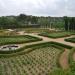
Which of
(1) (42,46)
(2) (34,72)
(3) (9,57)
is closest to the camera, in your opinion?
(2) (34,72)

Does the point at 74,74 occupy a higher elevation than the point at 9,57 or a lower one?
higher

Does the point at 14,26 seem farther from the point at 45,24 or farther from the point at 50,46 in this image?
the point at 50,46

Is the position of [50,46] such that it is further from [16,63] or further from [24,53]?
[16,63]

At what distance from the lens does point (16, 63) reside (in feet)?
44.4

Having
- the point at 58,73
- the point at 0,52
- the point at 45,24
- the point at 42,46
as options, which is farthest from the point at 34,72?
the point at 45,24

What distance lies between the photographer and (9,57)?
1566 cm

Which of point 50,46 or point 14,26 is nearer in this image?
point 50,46

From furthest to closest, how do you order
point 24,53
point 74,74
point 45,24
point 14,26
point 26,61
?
point 45,24 < point 14,26 < point 24,53 < point 26,61 < point 74,74

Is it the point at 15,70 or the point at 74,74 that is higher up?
the point at 74,74

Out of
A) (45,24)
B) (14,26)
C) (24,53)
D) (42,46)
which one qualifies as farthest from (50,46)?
(45,24)

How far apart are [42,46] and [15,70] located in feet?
29.4

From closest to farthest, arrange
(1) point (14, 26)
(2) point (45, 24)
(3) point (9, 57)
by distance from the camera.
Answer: (3) point (9, 57), (1) point (14, 26), (2) point (45, 24)

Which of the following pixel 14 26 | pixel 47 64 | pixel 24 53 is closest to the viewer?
pixel 47 64

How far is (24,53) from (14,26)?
36.7 m
